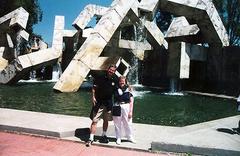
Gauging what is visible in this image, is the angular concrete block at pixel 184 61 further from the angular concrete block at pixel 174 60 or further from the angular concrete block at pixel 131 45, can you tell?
the angular concrete block at pixel 131 45

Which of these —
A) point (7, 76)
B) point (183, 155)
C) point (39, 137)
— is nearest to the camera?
point (183, 155)

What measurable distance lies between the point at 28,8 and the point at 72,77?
31.9 m

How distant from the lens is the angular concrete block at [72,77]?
1639cm

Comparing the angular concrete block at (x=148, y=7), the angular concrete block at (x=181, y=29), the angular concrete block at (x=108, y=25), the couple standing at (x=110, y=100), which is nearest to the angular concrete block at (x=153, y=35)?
the angular concrete block at (x=181, y=29)

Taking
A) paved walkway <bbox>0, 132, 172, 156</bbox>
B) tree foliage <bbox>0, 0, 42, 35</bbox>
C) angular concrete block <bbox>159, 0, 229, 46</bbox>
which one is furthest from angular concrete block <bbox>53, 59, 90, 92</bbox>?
tree foliage <bbox>0, 0, 42, 35</bbox>

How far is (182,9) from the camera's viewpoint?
64.0 feet

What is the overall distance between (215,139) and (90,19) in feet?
71.3

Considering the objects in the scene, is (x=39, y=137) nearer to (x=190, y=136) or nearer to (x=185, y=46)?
(x=190, y=136)

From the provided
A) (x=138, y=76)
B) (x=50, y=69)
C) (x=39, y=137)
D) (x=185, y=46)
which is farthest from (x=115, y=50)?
(x=39, y=137)

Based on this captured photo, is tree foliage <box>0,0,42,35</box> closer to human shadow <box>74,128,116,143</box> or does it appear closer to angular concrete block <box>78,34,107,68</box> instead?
angular concrete block <box>78,34,107,68</box>

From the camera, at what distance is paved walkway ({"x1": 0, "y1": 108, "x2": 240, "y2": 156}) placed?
622cm

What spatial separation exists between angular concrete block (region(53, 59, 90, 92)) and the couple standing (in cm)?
958

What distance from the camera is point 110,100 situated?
22.7 feet

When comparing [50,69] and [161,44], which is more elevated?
Answer: [161,44]
